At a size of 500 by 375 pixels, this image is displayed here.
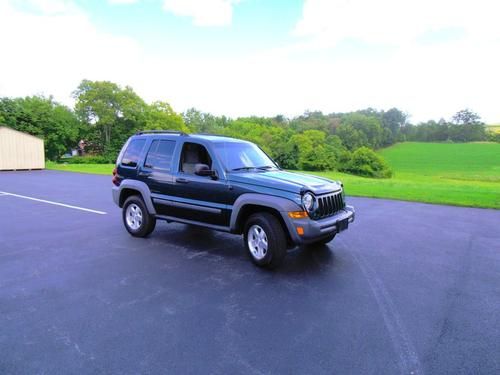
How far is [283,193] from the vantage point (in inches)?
191

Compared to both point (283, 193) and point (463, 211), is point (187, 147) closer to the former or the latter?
point (283, 193)

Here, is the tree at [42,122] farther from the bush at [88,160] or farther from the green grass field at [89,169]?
the green grass field at [89,169]

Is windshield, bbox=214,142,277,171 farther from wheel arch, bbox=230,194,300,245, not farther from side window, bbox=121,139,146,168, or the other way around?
side window, bbox=121,139,146,168

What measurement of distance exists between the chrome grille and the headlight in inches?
4.2

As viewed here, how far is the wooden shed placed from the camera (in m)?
27.3

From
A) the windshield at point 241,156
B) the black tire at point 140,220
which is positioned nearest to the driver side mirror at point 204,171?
the windshield at point 241,156

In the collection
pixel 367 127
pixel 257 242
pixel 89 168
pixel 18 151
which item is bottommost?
pixel 257 242

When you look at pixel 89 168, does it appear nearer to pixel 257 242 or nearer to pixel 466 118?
pixel 257 242

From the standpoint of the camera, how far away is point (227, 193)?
17.4ft

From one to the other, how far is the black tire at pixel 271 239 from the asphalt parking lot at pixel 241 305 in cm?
17

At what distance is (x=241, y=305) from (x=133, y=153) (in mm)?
4234

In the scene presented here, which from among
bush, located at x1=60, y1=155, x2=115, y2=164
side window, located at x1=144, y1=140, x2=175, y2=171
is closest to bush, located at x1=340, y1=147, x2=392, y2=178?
bush, located at x1=60, y1=155, x2=115, y2=164

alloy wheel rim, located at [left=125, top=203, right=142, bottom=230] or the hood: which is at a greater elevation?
the hood

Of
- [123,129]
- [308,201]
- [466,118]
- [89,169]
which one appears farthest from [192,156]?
[466,118]
